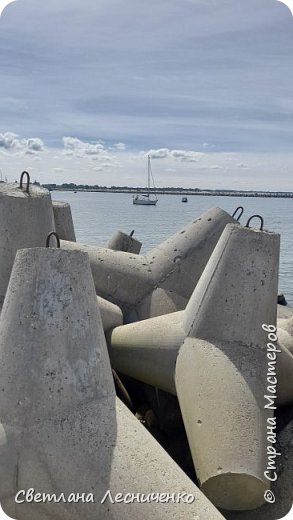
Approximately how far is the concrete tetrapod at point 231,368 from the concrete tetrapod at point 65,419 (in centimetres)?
44

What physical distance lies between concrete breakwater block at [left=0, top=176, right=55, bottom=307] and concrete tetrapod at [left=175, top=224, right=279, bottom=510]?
1261mm

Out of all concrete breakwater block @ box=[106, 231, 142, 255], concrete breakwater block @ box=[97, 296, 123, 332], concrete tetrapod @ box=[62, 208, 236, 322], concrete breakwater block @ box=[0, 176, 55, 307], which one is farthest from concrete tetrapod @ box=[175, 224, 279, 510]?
concrete breakwater block @ box=[106, 231, 142, 255]

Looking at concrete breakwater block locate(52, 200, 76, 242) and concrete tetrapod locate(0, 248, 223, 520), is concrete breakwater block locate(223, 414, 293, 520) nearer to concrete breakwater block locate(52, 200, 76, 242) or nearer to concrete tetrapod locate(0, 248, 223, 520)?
concrete tetrapod locate(0, 248, 223, 520)

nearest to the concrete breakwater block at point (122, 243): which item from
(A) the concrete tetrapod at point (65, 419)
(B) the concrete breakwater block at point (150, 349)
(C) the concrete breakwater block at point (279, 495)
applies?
(B) the concrete breakwater block at point (150, 349)

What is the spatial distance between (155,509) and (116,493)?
191mm

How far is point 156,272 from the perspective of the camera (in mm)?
5137

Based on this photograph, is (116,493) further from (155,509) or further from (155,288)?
(155,288)

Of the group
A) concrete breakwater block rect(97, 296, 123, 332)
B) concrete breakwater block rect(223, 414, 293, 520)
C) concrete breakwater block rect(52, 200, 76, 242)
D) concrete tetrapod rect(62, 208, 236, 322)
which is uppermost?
concrete breakwater block rect(52, 200, 76, 242)

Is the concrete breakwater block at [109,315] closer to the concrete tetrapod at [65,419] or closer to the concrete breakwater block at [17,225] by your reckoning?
the concrete breakwater block at [17,225]

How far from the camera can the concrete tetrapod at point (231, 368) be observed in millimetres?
3014

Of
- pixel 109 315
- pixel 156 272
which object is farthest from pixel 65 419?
pixel 156 272

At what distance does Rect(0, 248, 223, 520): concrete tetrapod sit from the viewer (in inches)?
101

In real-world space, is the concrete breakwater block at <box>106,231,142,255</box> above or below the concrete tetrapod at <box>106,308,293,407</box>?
above

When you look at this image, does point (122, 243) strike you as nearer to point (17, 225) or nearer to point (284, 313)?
point (284, 313)
